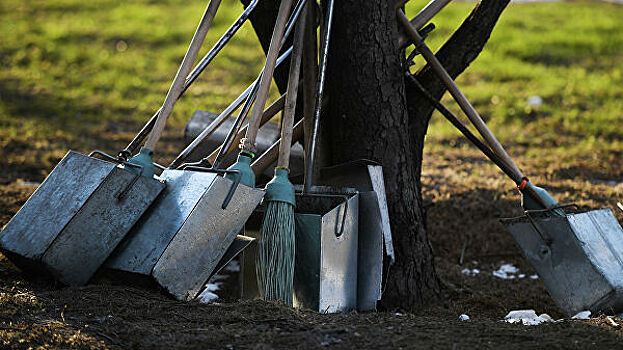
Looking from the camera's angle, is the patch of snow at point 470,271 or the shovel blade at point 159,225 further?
the patch of snow at point 470,271

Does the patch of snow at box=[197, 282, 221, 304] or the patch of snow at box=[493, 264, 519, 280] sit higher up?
the patch of snow at box=[493, 264, 519, 280]

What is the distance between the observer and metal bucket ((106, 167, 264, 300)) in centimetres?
222

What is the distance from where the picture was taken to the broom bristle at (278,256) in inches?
93.5

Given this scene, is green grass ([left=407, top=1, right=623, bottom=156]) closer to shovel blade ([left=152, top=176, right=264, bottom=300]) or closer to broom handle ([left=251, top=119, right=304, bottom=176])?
broom handle ([left=251, top=119, right=304, bottom=176])

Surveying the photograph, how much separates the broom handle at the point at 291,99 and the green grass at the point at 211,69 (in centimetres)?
384

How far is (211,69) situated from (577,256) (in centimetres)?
789

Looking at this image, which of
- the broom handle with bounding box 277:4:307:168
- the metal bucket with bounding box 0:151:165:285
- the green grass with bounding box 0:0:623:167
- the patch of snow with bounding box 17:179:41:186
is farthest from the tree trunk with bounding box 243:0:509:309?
the green grass with bounding box 0:0:623:167

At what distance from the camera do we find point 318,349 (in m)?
1.82

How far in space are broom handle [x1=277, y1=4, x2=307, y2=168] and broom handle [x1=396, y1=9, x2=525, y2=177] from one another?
545 millimetres

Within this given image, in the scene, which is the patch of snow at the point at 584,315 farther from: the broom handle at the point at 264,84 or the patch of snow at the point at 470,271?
the broom handle at the point at 264,84

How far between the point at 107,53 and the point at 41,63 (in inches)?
43.0

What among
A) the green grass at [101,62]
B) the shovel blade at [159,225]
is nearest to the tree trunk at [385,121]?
the shovel blade at [159,225]

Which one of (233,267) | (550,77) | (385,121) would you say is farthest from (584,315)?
(550,77)

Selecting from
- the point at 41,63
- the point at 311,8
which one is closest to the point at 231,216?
the point at 311,8
